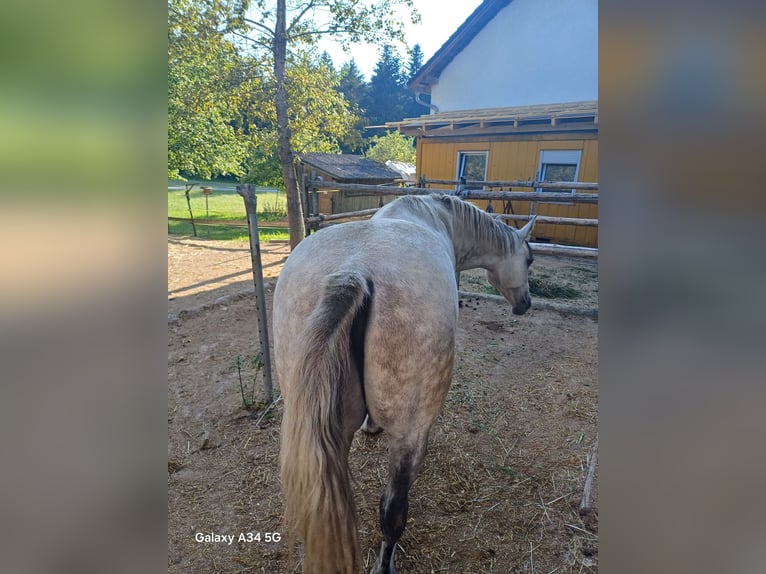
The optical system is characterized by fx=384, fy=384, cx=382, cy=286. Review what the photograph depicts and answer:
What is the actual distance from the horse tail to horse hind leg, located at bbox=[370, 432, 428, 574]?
1.19ft

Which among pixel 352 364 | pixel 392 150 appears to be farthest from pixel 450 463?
pixel 392 150

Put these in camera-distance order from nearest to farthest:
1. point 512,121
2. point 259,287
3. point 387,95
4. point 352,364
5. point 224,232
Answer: point 352,364, point 259,287, point 512,121, point 224,232, point 387,95

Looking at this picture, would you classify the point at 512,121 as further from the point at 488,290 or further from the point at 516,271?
the point at 516,271

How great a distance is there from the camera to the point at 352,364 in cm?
148

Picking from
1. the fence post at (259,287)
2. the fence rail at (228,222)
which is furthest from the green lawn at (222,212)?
the fence post at (259,287)

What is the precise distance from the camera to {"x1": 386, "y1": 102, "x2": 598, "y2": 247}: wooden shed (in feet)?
26.7

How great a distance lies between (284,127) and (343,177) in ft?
17.3

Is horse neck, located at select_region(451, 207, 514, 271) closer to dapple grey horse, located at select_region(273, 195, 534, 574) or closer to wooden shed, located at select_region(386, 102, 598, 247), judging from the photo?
dapple grey horse, located at select_region(273, 195, 534, 574)

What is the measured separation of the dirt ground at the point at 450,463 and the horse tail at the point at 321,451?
208mm

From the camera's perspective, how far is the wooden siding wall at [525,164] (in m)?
8.20

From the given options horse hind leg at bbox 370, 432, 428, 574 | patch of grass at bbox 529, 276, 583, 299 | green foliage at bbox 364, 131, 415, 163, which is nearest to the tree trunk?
patch of grass at bbox 529, 276, 583, 299
